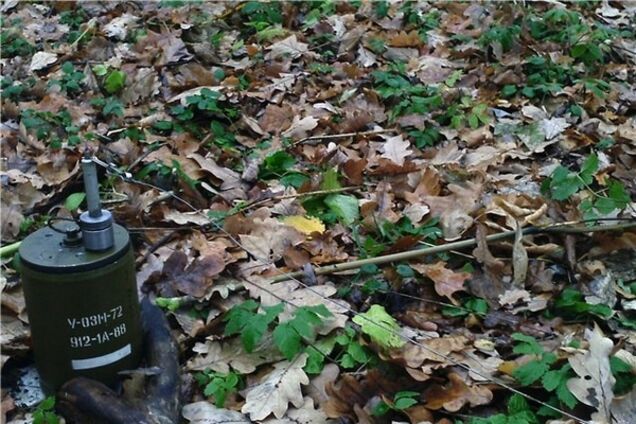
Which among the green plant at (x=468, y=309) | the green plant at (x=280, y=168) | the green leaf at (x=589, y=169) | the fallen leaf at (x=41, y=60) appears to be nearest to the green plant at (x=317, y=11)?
the fallen leaf at (x=41, y=60)

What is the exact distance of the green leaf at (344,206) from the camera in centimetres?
309

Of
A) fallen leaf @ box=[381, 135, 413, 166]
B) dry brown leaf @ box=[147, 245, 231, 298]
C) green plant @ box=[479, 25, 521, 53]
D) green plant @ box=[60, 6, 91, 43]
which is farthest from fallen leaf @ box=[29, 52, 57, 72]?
green plant @ box=[479, 25, 521, 53]

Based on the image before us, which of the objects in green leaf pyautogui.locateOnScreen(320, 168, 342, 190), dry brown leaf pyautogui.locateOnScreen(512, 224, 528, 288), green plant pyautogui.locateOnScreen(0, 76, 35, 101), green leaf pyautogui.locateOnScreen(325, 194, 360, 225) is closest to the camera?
dry brown leaf pyautogui.locateOnScreen(512, 224, 528, 288)

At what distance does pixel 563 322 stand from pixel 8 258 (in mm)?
1961

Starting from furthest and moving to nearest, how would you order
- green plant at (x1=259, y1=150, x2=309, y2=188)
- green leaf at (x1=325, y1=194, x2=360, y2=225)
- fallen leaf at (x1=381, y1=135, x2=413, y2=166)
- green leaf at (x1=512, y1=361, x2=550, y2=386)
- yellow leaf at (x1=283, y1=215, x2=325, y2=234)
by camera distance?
fallen leaf at (x1=381, y1=135, x2=413, y2=166)
green plant at (x1=259, y1=150, x2=309, y2=188)
green leaf at (x1=325, y1=194, x2=360, y2=225)
yellow leaf at (x1=283, y1=215, x2=325, y2=234)
green leaf at (x1=512, y1=361, x2=550, y2=386)

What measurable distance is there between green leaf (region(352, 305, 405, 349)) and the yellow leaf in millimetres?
534

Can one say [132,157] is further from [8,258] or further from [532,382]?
[532,382]

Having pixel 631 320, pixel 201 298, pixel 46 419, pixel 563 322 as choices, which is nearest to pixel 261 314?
pixel 201 298

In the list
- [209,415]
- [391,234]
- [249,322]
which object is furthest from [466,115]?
[209,415]

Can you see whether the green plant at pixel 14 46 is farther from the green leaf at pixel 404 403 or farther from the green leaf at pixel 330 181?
the green leaf at pixel 404 403

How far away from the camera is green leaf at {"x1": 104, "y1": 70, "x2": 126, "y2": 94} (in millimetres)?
4391

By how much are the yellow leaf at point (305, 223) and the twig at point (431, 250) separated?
238mm

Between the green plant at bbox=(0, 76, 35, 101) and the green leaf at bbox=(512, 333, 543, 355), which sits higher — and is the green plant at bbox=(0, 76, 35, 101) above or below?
below

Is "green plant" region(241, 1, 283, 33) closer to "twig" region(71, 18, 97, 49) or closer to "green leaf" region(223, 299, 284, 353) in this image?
"twig" region(71, 18, 97, 49)
